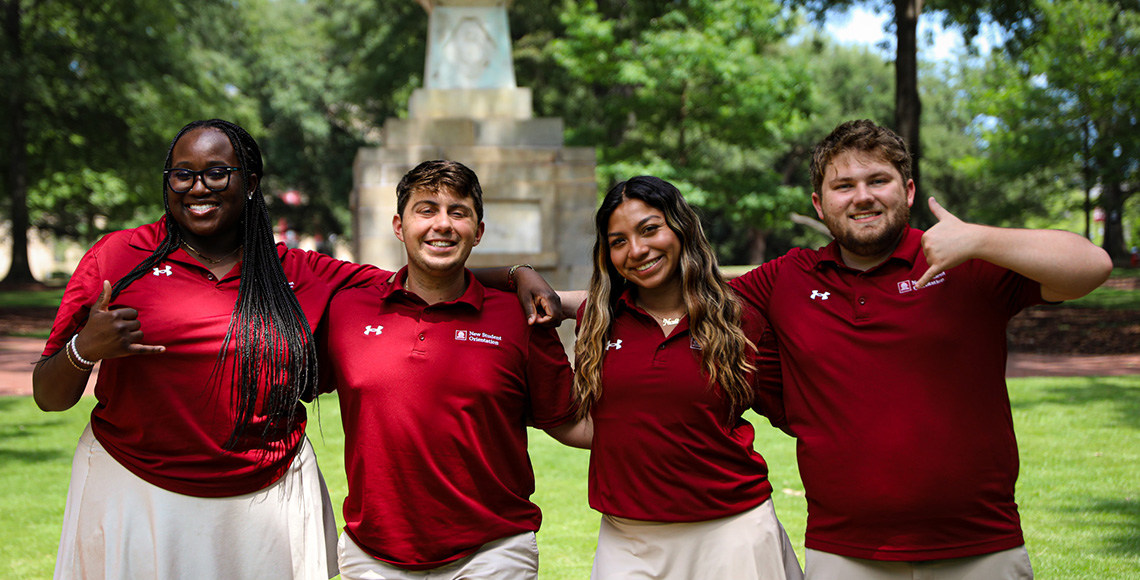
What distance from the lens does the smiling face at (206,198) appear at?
3.04 meters

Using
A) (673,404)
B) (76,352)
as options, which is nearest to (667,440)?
(673,404)

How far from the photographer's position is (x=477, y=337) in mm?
3150

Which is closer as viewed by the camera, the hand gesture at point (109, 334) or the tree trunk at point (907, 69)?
the hand gesture at point (109, 334)

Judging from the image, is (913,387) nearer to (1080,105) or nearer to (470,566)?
(470,566)

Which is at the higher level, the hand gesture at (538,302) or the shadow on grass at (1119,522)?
the hand gesture at (538,302)

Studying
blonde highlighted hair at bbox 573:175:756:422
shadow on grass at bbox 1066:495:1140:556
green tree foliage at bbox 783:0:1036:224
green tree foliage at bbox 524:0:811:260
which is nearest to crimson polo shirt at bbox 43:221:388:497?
blonde highlighted hair at bbox 573:175:756:422

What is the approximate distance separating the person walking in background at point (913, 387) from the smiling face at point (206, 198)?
182 cm

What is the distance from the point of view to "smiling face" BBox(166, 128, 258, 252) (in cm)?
304

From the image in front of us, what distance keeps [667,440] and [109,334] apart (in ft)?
5.37

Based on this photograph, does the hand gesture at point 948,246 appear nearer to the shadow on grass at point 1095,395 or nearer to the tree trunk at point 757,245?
the shadow on grass at point 1095,395

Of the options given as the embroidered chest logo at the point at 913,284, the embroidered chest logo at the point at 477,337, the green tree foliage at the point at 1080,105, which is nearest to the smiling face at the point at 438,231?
the embroidered chest logo at the point at 477,337

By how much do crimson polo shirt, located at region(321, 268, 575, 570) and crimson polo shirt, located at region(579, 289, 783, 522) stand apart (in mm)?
235

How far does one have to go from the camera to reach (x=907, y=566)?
9.41 feet

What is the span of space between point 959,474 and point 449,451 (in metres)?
1.50
